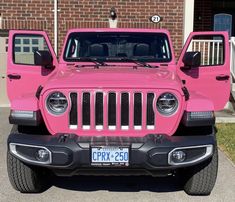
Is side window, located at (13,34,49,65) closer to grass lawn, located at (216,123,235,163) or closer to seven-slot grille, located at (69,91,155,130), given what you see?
grass lawn, located at (216,123,235,163)

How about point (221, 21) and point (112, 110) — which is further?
point (221, 21)

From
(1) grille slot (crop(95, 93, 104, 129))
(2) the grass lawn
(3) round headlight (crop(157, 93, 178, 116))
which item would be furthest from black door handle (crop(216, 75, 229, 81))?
(1) grille slot (crop(95, 93, 104, 129))

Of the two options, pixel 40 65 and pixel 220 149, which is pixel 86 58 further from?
pixel 220 149

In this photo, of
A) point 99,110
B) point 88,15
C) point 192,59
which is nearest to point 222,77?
point 192,59

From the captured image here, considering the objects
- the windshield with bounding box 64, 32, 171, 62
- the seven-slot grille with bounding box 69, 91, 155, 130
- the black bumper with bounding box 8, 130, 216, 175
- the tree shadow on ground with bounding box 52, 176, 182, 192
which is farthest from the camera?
the windshield with bounding box 64, 32, 171, 62

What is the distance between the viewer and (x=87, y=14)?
453 inches

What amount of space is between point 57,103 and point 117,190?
4.11 feet

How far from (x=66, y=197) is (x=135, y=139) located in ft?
3.51

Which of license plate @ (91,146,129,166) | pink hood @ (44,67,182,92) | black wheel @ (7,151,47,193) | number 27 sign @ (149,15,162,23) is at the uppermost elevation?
number 27 sign @ (149,15,162,23)

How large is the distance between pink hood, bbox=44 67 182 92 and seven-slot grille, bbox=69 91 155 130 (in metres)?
→ 0.08

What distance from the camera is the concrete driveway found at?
488cm

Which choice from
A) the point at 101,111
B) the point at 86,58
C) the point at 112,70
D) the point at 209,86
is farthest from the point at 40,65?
the point at 209,86

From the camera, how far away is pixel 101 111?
4457mm

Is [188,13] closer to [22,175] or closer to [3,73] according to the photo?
[3,73]
